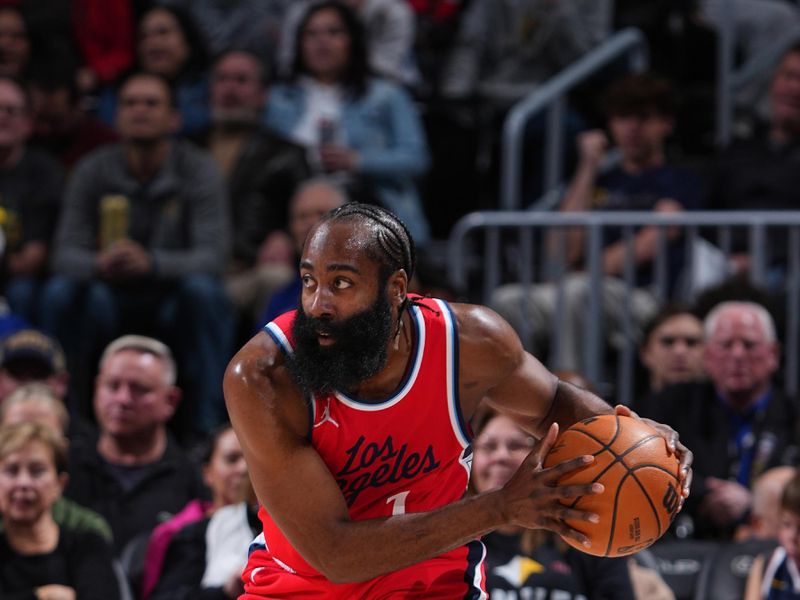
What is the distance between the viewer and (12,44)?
920cm

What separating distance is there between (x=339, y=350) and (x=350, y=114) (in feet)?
17.2

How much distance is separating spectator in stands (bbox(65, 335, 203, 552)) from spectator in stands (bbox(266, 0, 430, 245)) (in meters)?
2.24

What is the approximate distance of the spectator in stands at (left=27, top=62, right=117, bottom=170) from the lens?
8.90m

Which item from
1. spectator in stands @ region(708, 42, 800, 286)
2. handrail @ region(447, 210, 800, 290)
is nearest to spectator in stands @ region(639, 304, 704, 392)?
handrail @ region(447, 210, 800, 290)

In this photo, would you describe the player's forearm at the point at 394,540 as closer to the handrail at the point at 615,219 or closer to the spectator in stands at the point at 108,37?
the handrail at the point at 615,219

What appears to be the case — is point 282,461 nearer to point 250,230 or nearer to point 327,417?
point 327,417

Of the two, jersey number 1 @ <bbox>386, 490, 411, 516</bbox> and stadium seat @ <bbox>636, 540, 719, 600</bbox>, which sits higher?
jersey number 1 @ <bbox>386, 490, 411, 516</bbox>

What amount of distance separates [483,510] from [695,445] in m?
3.53

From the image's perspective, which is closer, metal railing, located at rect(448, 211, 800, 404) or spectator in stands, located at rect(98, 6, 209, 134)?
metal railing, located at rect(448, 211, 800, 404)

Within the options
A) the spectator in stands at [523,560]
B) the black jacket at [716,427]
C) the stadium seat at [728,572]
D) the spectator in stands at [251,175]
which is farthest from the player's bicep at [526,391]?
the spectator in stands at [251,175]

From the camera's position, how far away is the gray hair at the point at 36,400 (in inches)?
257

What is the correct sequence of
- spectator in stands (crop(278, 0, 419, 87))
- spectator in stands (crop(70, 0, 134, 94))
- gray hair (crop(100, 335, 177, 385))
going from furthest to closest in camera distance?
spectator in stands (crop(70, 0, 134, 94)), spectator in stands (crop(278, 0, 419, 87)), gray hair (crop(100, 335, 177, 385))

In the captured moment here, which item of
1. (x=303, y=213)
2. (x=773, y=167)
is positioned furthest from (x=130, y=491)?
(x=773, y=167)

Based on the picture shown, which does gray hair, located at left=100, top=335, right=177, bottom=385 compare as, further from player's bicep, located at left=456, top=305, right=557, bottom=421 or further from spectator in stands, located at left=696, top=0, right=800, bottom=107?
spectator in stands, located at left=696, top=0, right=800, bottom=107
